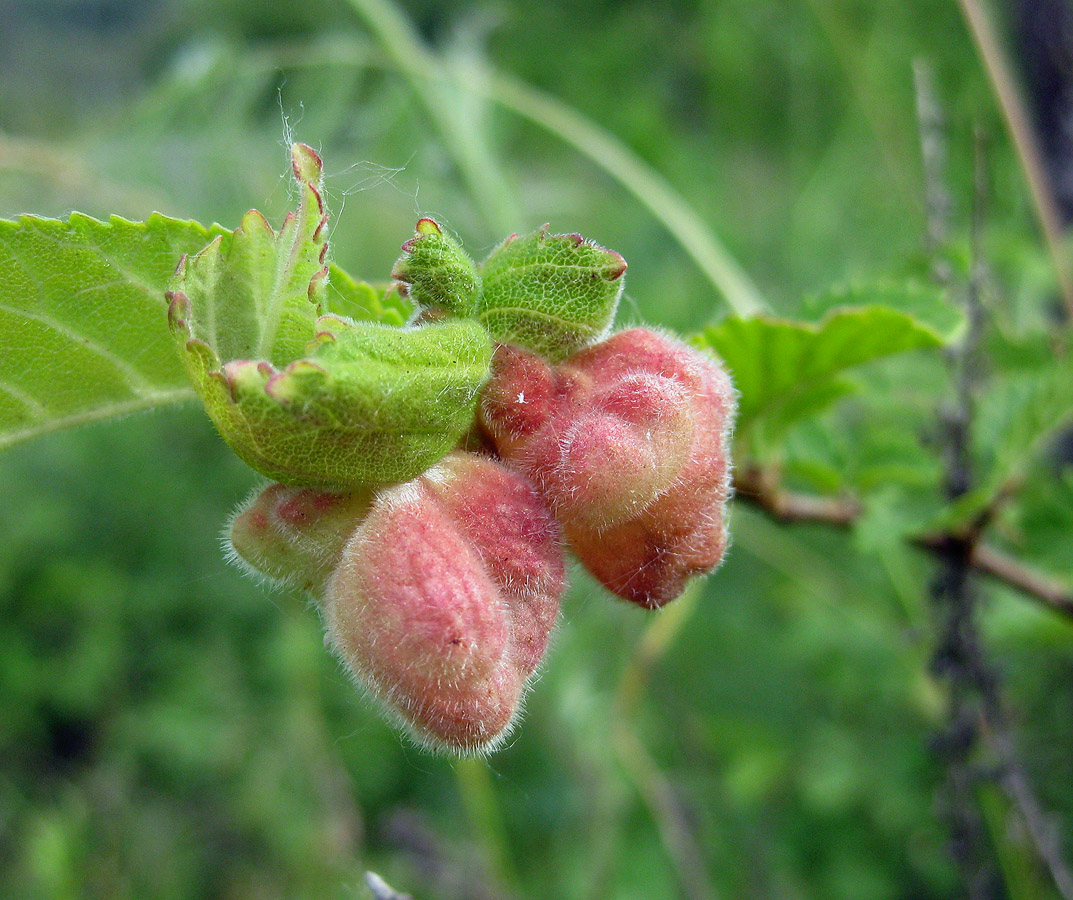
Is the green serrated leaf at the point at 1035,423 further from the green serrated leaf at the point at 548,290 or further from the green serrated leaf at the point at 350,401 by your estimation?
the green serrated leaf at the point at 350,401

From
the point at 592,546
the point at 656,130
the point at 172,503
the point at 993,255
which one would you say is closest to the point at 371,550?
the point at 592,546

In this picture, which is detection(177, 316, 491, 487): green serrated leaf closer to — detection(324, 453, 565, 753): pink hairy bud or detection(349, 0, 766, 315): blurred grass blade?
detection(324, 453, 565, 753): pink hairy bud

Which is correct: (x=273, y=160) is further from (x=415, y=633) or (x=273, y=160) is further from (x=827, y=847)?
(x=827, y=847)

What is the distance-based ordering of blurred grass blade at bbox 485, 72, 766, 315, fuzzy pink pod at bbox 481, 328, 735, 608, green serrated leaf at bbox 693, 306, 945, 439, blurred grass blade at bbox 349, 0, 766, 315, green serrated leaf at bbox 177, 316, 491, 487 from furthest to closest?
blurred grass blade at bbox 349, 0, 766, 315, blurred grass blade at bbox 485, 72, 766, 315, green serrated leaf at bbox 693, 306, 945, 439, fuzzy pink pod at bbox 481, 328, 735, 608, green serrated leaf at bbox 177, 316, 491, 487

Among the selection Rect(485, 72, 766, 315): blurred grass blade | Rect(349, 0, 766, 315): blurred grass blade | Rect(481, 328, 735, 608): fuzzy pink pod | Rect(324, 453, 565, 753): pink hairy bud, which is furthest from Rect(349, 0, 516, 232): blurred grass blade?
Rect(324, 453, 565, 753): pink hairy bud

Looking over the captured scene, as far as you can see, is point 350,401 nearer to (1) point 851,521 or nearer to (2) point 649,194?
(1) point 851,521
